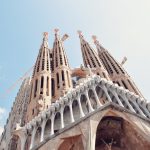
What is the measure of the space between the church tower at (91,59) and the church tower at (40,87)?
4.94 metres

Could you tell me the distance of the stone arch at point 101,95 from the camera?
19055mm

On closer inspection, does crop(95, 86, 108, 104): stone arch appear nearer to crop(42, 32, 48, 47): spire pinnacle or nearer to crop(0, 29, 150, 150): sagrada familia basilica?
crop(0, 29, 150, 150): sagrada familia basilica

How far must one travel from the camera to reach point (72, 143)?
51.6 ft

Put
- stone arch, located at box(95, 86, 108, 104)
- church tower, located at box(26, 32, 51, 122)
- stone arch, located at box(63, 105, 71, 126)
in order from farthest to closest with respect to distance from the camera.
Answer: church tower, located at box(26, 32, 51, 122) → stone arch, located at box(95, 86, 108, 104) → stone arch, located at box(63, 105, 71, 126)

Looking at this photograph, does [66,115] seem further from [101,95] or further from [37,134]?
[101,95]

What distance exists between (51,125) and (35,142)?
4.33 ft

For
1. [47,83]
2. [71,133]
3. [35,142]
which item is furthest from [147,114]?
[47,83]

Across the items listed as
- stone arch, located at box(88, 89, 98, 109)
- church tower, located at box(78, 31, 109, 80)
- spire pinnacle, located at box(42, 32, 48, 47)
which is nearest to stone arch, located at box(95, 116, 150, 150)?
stone arch, located at box(88, 89, 98, 109)

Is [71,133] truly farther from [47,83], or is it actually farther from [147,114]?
[47,83]

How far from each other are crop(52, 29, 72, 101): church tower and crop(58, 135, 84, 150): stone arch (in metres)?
7.61

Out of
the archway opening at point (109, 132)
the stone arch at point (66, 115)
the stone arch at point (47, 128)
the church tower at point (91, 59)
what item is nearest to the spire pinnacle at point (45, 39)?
the church tower at point (91, 59)

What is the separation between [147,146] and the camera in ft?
51.7

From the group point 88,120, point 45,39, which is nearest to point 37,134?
point 88,120

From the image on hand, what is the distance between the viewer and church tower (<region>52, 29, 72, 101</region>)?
977 inches
